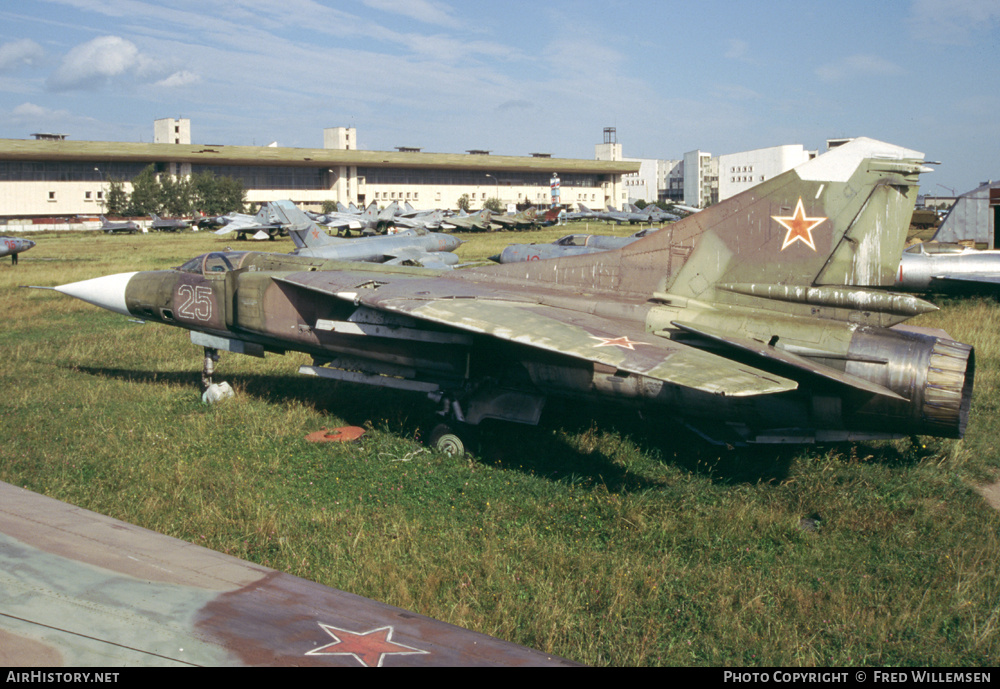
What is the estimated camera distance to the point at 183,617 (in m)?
3.58

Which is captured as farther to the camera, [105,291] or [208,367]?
[105,291]

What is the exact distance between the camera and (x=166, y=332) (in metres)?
19.7

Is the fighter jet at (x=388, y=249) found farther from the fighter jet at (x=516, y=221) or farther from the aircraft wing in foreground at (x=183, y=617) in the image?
the fighter jet at (x=516, y=221)

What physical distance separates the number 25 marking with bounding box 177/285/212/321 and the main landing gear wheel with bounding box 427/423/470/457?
15.9 feet

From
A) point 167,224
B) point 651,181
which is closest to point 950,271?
point 167,224

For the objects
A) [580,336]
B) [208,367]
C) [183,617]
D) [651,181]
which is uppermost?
[651,181]

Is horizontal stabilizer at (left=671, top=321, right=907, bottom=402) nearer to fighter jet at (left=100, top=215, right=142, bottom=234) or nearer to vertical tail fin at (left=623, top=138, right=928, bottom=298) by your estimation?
vertical tail fin at (left=623, top=138, right=928, bottom=298)

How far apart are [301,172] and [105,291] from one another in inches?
4126

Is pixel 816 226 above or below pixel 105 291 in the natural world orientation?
above

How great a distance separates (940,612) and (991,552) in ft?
5.18

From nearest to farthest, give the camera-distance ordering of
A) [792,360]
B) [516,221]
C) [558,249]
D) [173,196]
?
[792,360] < [558,249] < [516,221] < [173,196]

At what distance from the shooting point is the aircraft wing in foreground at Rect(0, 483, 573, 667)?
127 inches

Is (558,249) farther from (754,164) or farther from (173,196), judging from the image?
(754,164)

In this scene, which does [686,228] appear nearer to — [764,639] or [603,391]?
[603,391]
